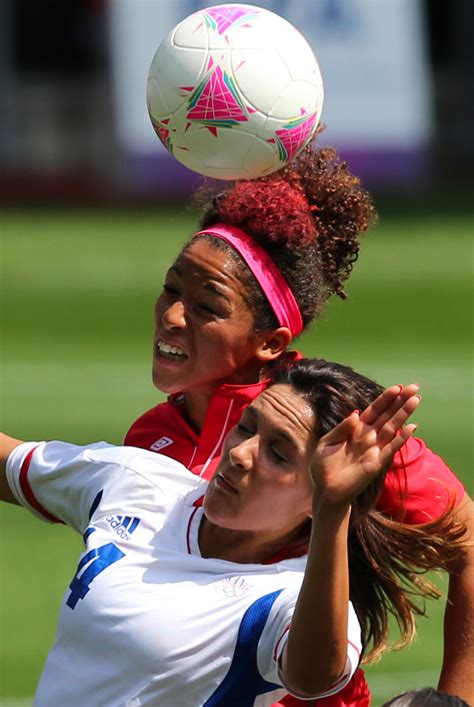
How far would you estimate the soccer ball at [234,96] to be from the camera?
404cm

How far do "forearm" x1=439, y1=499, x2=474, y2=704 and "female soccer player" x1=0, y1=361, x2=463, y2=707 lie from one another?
0.24 m

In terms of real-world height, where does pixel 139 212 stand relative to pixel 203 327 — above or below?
below

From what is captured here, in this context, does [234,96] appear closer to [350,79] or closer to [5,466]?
[5,466]

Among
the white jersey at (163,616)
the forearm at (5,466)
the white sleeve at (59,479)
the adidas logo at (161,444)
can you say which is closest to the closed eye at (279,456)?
the white jersey at (163,616)

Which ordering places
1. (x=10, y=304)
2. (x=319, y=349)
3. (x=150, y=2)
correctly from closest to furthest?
(x=319, y=349), (x=10, y=304), (x=150, y=2)

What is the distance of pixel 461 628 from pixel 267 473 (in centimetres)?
103

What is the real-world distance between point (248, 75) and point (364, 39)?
15781 millimetres

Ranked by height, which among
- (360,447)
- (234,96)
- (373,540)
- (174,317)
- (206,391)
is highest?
(234,96)

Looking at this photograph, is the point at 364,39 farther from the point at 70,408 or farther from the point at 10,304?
the point at 70,408

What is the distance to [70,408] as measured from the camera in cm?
1184

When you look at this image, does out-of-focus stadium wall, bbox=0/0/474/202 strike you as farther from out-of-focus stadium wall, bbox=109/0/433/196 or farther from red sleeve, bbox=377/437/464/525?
red sleeve, bbox=377/437/464/525


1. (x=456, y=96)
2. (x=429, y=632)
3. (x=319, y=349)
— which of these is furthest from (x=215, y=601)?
(x=456, y=96)

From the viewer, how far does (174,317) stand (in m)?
4.07

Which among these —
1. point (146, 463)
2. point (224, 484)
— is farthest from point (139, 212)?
point (224, 484)
